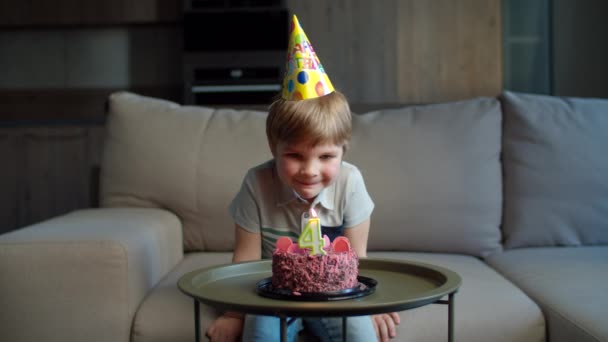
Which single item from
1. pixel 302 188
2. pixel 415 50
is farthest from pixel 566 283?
pixel 415 50

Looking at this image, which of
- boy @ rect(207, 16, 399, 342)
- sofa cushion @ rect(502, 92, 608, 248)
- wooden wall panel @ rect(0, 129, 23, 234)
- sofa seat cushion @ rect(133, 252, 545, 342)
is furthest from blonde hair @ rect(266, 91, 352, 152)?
wooden wall panel @ rect(0, 129, 23, 234)

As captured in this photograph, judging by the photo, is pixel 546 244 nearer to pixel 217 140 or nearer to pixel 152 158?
pixel 217 140

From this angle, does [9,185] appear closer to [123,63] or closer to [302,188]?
[123,63]

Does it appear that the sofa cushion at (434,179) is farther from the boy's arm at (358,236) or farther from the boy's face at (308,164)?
the boy's face at (308,164)

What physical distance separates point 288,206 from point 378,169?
0.60 meters

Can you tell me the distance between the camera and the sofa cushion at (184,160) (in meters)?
2.08

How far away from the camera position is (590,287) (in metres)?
1.59

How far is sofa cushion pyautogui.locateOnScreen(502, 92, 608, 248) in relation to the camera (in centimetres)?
207

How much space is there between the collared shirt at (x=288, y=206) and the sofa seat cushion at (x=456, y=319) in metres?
0.21

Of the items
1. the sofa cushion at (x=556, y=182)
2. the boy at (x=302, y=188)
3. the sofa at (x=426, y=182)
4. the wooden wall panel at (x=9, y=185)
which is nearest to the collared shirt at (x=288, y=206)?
the boy at (x=302, y=188)

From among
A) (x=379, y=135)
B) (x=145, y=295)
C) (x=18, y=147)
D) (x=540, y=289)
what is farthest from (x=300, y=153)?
(x=18, y=147)

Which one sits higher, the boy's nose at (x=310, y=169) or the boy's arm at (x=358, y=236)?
the boy's nose at (x=310, y=169)

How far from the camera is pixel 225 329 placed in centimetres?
136

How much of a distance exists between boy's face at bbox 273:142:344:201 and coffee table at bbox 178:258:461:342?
150 millimetres
